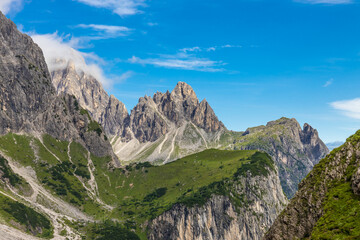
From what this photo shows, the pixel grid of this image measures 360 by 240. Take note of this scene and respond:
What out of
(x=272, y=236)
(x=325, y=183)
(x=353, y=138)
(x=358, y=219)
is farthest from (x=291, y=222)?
(x=353, y=138)

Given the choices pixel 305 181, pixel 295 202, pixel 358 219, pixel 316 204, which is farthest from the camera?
pixel 305 181

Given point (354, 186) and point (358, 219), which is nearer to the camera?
point (358, 219)

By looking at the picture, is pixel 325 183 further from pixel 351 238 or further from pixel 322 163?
pixel 351 238

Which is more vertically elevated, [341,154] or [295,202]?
[341,154]

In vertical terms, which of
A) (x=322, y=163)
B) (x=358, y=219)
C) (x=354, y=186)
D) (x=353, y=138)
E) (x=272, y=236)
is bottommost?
(x=272, y=236)

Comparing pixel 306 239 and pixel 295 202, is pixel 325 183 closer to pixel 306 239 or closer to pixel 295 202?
pixel 295 202

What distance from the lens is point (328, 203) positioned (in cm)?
7431

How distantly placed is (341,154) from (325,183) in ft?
37.8

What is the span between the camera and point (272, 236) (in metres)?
81.3

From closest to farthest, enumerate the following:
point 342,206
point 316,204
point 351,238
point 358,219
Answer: point 351,238
point 358,219
point 342,206
point 316,204

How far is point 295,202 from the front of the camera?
280ft

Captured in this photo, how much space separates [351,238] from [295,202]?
27601 mm

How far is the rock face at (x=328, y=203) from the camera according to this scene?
215 feet

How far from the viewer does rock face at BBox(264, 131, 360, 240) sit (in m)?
65.5
